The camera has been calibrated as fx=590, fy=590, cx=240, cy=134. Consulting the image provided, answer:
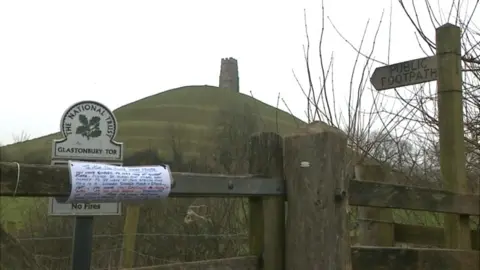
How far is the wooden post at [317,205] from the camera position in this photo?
8.48ft

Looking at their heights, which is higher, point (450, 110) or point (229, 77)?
point (229, 77)

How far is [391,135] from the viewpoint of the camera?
535 centimetres

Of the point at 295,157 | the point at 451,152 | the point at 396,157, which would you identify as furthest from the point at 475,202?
the point at 396,157

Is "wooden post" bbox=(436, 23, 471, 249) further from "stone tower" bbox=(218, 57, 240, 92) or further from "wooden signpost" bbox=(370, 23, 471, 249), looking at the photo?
"stone tower" bbox=(218, 57, 240, 92)

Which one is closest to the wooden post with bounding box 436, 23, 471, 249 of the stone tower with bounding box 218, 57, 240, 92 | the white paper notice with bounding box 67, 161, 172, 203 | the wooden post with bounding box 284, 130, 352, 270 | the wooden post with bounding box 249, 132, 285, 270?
the wooden post with bounding box 284, 130, 352, 270

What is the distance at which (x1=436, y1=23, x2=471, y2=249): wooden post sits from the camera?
3939mm

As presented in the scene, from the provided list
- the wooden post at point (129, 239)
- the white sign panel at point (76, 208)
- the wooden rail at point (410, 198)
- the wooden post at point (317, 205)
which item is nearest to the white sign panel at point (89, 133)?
the white sign panel at point (76, 208)

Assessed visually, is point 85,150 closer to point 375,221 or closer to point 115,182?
point 115,182

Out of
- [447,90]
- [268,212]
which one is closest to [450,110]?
[447,90]

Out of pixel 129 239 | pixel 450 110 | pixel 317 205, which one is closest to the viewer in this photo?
pixel 317 205

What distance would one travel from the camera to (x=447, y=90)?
13.2 feet

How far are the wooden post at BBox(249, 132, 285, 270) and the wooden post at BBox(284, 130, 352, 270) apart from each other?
0.12 ft

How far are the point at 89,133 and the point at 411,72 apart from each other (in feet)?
8.55

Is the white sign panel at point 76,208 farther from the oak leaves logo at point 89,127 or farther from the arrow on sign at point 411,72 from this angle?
the arrow on sign at point 411,72
